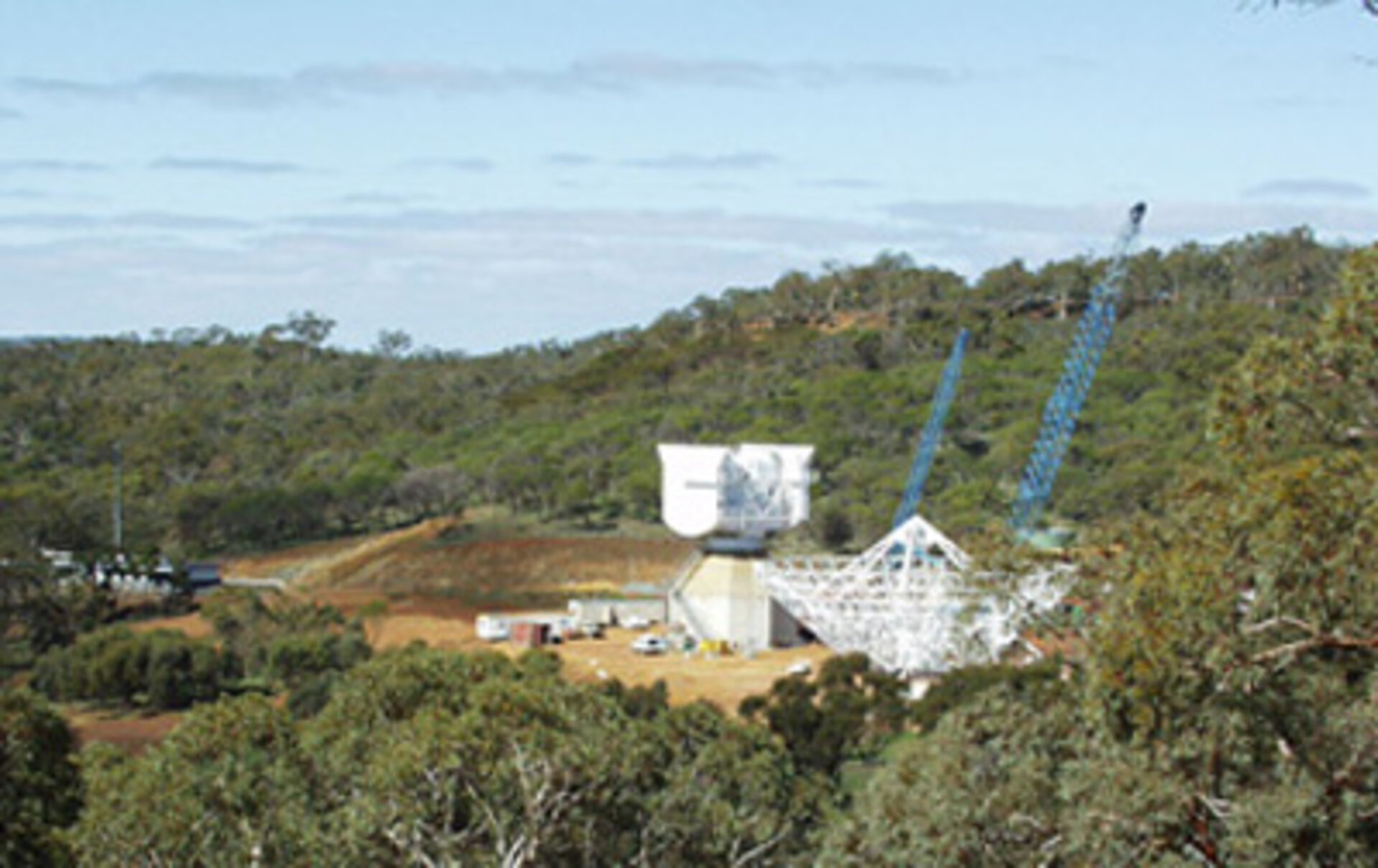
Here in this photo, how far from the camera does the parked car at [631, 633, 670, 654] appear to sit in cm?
6097

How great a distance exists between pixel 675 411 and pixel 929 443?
18995mm

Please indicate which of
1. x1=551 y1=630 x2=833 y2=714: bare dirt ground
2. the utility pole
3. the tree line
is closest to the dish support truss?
x1=551 y1=630 x2=833 y2=714: bare dirt ground

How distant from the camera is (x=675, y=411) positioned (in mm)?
97562

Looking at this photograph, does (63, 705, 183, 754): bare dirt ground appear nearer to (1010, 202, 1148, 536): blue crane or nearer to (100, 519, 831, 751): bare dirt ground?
(100, 519, 831, 751): bare dirt ground

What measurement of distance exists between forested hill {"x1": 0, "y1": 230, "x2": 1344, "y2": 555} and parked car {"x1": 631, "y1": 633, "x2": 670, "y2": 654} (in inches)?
554

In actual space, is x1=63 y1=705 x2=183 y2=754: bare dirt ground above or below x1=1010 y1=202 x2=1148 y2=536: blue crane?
below

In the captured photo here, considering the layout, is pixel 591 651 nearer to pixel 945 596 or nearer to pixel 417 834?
pixel 945 596

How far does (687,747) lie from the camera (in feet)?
102

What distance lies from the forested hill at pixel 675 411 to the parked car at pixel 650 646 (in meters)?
Answer: 14.1

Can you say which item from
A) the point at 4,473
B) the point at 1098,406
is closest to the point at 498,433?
the point at 4,473

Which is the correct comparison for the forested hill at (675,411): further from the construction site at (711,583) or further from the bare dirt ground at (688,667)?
the bare dirt ground at (688,667)

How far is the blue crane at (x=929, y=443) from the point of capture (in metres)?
76.2

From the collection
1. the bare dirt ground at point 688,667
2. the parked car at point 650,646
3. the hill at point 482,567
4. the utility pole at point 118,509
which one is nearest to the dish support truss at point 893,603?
the bare dirt ground at point 688,667

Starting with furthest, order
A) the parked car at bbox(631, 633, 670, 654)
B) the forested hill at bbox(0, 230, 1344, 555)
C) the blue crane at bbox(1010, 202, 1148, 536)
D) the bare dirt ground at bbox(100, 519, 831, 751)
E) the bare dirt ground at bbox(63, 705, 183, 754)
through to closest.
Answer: the forested hill at bbox(0, 230, 1344, 555) → the blue crane at bbox(1010, 202, 1148, 536) → the parked car at bbox(631, 633, 670, 654) → the bare dirt ground at bbox(100, 519, 831, 751) → the bare dirt ground at bbox(63, 705, 183, 754)
